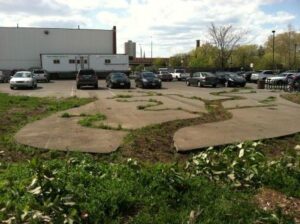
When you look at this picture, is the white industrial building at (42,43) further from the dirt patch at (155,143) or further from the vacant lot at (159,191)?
the vacant lot at (159,191)

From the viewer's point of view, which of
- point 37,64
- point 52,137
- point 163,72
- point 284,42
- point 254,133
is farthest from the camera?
point 284,42

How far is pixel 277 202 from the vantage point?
6090 millimetres

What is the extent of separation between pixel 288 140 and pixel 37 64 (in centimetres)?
7048

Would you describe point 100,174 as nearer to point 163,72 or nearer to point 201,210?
point 201,210

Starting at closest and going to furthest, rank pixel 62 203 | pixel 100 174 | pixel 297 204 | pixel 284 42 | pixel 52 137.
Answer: pixel 62 203 < pixel 297 204 < pixel 100 174 < pixel 52 137 < pixel 284 42

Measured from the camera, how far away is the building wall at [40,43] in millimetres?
77875

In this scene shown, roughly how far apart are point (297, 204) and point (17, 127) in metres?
10.8

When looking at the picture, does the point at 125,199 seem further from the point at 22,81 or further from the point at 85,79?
the point at 22,81

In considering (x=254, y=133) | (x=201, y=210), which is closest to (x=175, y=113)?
(x=254, y=133)

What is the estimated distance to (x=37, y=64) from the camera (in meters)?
79.1

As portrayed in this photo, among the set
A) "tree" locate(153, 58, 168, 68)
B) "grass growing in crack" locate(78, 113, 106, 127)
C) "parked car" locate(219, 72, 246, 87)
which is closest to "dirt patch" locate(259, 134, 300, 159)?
"grass growing in crack" locate(78, 113, 106, 127)

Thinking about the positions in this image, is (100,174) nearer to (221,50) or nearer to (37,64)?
(37,64)

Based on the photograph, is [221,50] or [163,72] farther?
[221,50]

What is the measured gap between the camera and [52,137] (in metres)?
12.7
